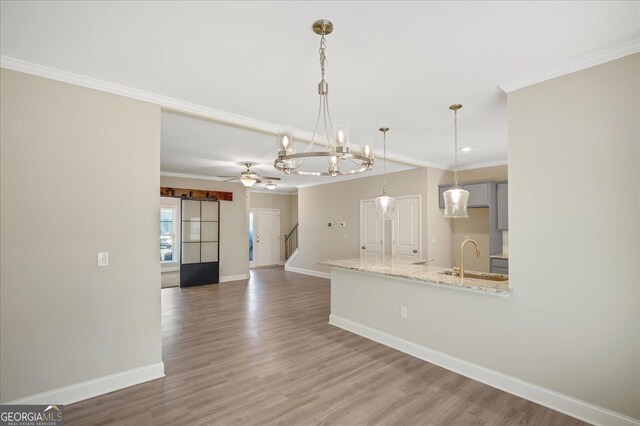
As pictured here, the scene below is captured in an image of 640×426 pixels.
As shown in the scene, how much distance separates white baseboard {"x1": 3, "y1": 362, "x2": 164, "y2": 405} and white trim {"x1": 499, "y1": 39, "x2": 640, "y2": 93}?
4.25 metres

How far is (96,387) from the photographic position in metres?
2.64

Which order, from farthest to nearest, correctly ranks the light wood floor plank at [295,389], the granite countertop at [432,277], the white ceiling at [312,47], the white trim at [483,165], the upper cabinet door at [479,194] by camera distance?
the white trim at [483,165] < the upper cabinet door at [479,194] < the granite countertop at [432,277] < the light wood floor plank at [295,389] < the white ceiling at [312,47]

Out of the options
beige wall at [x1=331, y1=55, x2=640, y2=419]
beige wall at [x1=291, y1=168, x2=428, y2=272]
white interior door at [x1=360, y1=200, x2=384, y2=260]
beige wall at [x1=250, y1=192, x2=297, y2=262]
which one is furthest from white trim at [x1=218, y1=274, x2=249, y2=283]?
beige wall at [x1=331, y1=55, x2=640, y2=419]

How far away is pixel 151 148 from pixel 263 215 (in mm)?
8280

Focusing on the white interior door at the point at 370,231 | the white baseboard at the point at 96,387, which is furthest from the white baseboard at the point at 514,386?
the white interior door at the point at 370,231

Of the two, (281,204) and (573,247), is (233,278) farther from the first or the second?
(573,247)

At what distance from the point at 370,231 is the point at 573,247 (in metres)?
5.26

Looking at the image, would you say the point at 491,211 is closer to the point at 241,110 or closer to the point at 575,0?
the point at 575,0

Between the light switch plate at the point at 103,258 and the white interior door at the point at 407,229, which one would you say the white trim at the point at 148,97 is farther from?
the white interior door at the point at 407,229

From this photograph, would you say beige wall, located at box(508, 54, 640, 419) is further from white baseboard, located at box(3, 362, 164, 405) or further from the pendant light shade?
white baseboard, located at box(3, 362, 164, 405)

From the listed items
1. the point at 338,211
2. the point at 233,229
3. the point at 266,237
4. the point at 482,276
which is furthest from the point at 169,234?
the point at 482,276

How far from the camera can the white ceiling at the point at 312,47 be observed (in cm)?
182

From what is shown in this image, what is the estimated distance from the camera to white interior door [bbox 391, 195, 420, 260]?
21.6 feet

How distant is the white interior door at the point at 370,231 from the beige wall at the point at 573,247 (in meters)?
4.38
